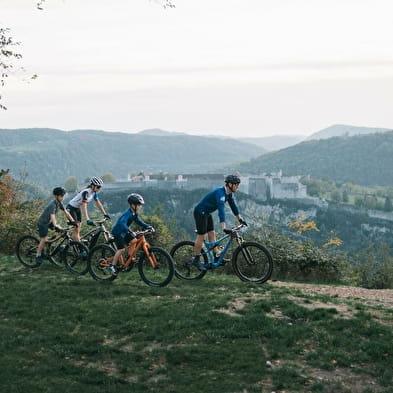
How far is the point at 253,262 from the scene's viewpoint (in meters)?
12.2

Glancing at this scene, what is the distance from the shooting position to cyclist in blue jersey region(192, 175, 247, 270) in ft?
39.6

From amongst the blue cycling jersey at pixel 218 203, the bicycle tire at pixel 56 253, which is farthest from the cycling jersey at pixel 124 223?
the bicycle tire at pixel 56 253

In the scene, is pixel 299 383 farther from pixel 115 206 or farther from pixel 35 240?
pixel 115 206

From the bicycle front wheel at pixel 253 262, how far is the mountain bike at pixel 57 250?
363 cm

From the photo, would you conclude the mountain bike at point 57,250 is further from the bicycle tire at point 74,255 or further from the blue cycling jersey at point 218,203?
the blue cycling jersey at point 218,203

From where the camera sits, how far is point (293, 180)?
546ft

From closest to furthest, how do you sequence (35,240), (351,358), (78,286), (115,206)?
(351,358), (78,286), (35,240), (115,206)

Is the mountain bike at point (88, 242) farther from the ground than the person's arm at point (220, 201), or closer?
closer

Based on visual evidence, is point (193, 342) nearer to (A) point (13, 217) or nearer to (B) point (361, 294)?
(B) point (361, 294)

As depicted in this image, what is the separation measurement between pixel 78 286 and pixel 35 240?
336 cm

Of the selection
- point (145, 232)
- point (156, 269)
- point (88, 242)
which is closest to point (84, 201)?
point (88, 242)

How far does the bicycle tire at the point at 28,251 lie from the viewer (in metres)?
15.1

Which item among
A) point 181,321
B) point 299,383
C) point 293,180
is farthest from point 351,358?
point 293,180

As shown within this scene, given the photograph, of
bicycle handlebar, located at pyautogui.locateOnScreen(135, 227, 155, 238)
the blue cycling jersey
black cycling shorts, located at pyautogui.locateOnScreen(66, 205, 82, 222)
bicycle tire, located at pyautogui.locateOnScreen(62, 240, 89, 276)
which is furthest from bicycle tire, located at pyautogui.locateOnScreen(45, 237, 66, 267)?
the blue cycling jersey
